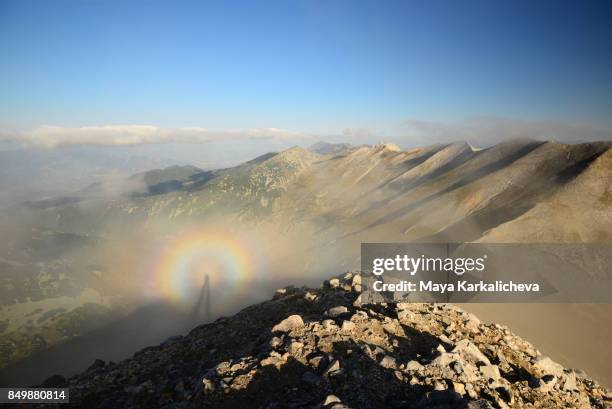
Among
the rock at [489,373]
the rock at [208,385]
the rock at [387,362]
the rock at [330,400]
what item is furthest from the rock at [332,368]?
the rock at [489,373]

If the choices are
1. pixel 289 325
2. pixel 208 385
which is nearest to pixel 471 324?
pixel 289 325

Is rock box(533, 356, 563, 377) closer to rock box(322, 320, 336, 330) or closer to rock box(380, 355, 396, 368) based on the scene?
rock box(380, 355, 396, 368)

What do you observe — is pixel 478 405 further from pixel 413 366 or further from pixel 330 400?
pixel 330 400

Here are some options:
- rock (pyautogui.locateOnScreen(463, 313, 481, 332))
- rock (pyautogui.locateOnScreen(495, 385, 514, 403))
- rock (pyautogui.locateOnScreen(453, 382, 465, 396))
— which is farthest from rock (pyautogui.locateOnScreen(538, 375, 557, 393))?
rock (pyautogui.locateOnScreen(453, 382, 465, 396))

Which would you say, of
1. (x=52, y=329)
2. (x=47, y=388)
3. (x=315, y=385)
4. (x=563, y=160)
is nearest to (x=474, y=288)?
A: (x=315, y=385)

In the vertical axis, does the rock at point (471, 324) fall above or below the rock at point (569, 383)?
above

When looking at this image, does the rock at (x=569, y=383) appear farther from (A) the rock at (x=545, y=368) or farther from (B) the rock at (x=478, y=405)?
(B) the rock at (x=478, y=405)
